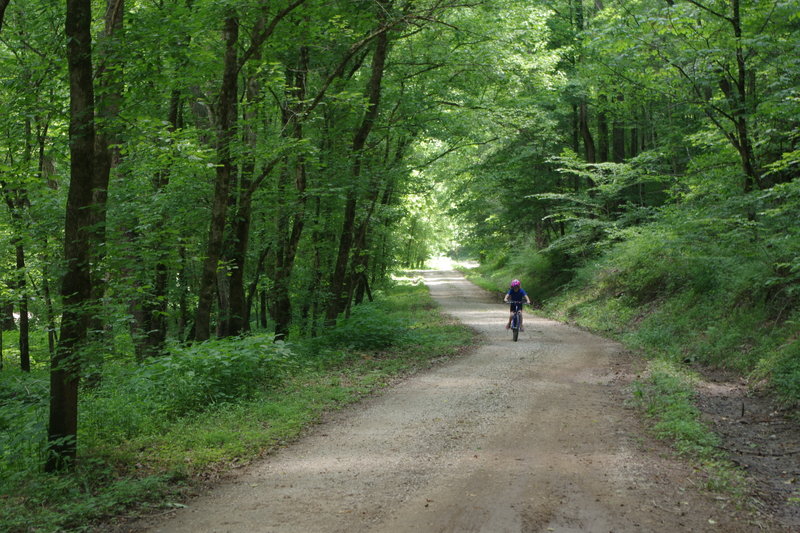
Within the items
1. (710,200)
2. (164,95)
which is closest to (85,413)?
(164,95)

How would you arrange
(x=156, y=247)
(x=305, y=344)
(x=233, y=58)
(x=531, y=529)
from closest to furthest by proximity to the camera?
(x=531, y=529) → (x=156, y=247) → (x=233, y=58) → (x=305, y=344)

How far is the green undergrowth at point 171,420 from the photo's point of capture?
5.43 metres

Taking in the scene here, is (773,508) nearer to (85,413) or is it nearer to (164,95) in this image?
(85,413)

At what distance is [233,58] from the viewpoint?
1007cm

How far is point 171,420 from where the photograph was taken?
7859 mm

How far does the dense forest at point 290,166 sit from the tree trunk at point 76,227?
3cm

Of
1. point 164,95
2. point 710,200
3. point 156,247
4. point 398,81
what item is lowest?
point 156,247

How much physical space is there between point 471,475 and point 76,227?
4.89 m

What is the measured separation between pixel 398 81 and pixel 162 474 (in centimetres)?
1297

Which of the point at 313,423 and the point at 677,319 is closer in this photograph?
the point at 313,423

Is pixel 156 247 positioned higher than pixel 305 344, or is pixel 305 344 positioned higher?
pixel 156 247

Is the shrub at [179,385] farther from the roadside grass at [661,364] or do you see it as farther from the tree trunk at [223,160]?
the roadside grass at [661,364]

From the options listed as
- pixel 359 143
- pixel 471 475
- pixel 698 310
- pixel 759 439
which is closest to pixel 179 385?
pixel 471 475

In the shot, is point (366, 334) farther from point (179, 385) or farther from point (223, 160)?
point (179, 385)
